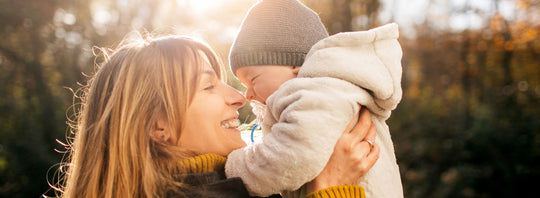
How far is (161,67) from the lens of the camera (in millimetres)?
1861

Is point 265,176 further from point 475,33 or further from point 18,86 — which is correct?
point 475,33

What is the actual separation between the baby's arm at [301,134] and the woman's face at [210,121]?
37cm

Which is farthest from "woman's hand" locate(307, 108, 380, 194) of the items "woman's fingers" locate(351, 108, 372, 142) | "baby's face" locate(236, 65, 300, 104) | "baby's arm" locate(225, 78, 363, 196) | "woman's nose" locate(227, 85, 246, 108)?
"woman's nose" locate(227, 85, 246, 108)

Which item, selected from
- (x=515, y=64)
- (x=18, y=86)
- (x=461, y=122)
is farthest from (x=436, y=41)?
(x=18, y=86)

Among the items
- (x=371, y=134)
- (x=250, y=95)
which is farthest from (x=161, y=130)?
(x=371, y=134)

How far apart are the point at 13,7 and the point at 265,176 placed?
7.75 metres

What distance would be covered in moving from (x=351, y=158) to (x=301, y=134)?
1.22ft

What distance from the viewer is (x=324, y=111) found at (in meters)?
1.47

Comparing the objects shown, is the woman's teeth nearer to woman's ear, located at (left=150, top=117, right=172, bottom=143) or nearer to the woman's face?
the woman's face

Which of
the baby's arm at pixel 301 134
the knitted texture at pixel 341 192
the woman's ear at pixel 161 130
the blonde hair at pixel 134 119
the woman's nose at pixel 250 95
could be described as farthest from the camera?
the woman's nose at pixel 250 95

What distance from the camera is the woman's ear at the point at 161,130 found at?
1.89m

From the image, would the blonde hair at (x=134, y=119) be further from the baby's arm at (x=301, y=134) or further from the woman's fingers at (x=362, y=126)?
the woman's fingers at (x=362, y=126)

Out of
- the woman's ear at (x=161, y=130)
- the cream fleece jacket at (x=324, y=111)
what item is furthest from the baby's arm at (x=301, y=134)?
the woman's ear at (x=161, y=130)

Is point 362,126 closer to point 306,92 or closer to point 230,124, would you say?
point 306,92
